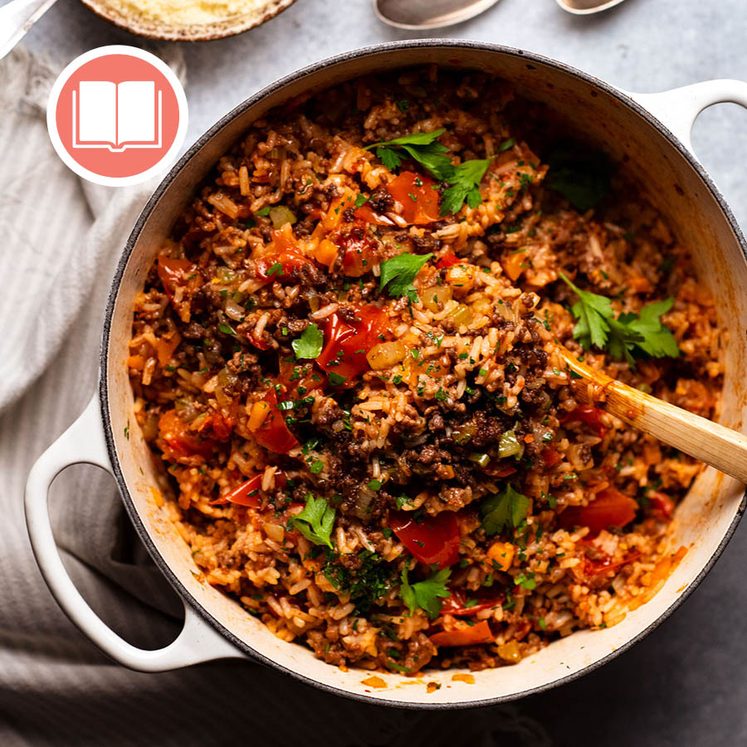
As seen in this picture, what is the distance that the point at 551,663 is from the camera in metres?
3.51

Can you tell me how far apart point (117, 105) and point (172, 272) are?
3.28 feet

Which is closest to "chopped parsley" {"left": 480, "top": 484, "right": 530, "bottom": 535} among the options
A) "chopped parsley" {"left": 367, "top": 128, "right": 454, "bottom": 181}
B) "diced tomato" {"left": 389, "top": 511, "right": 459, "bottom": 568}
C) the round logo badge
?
"diced tomato" {"left": 389, "top": 511, "right": 459, "bottom": 568}

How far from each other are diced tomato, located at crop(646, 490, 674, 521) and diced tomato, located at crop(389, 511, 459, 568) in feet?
3.04

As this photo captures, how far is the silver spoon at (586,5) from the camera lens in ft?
12.9

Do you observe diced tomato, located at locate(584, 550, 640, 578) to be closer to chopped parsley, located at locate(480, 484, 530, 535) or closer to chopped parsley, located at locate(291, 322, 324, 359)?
chopped parsley, located at locate(480, 484, 530, 535)

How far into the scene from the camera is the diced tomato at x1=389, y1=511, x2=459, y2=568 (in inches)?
131

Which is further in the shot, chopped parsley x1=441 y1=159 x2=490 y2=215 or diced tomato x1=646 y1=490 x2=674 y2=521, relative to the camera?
diced tomato x1=646 y1=490 x2=674 y2=521

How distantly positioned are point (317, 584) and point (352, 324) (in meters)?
0.99

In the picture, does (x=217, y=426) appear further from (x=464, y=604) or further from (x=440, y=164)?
(x=440, y=164)

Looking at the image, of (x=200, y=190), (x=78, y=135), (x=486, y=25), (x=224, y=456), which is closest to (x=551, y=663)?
(x=224, y=456)

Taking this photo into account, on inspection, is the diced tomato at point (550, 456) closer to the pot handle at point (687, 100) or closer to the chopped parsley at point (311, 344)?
the chopped parsley at point (311, 344)

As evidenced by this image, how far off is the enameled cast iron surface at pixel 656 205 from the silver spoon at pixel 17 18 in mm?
1147

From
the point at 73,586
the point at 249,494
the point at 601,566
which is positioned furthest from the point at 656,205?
the point at 73,586

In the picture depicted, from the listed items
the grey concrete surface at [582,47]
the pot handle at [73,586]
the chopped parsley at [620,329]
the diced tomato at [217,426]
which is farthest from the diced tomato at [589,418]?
the pot handle at [73,586]
